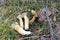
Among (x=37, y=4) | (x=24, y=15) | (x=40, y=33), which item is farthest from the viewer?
(x=37, y=4)

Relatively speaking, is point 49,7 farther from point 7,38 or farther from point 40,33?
point 7,38

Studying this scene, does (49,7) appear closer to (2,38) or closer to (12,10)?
(12,10)

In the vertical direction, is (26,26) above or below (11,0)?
below

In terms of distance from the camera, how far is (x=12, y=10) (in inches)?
101

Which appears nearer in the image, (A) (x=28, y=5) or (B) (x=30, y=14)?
(B) (x=30, y=14)

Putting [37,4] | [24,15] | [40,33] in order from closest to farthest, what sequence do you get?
[40,33] < [24,15] < [37,4]

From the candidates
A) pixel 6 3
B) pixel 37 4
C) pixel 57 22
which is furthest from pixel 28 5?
pixel 57 22

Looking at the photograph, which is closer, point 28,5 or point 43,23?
point 43,23

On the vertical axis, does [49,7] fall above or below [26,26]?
above

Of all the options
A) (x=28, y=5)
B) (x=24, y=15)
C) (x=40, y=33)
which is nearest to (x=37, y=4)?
(x=28, y=5)

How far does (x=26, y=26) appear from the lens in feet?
7.50

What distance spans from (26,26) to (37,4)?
1.40 ft

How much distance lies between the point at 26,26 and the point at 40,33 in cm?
17

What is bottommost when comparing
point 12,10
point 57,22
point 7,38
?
point 7,38
